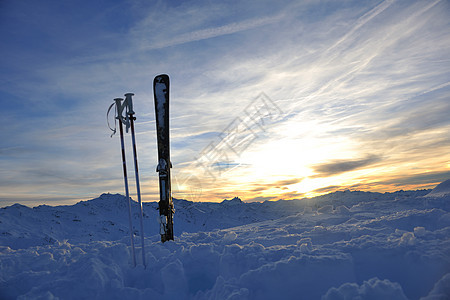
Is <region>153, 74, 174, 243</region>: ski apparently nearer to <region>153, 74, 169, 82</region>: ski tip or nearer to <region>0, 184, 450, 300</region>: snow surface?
<region>153, 74, 169, 82</region>: ski tip

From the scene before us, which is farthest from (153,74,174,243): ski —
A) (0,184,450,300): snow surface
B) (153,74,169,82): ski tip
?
(0,184,450,300): snow surface

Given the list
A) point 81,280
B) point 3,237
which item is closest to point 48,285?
point 81,280

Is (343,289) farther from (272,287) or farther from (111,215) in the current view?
(111,215)

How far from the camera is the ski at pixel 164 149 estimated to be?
366 inches

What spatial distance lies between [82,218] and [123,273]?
6304 centimetres

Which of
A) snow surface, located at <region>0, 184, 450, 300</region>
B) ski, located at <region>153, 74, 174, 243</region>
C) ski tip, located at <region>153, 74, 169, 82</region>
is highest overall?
ski tip, located at <region>153, 74, 169, 82</region>

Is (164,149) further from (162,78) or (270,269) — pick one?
(270,269)

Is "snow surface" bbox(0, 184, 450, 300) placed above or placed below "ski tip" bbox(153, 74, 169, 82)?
below

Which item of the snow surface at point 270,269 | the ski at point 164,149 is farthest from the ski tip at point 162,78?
the snow surface at point 270,269

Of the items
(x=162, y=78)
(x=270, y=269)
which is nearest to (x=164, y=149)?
(x=162, y=78)

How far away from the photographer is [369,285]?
4.11 metres

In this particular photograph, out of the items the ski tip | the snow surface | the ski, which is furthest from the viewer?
the ski tip

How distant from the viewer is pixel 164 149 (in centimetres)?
958

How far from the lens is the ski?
930 cm
